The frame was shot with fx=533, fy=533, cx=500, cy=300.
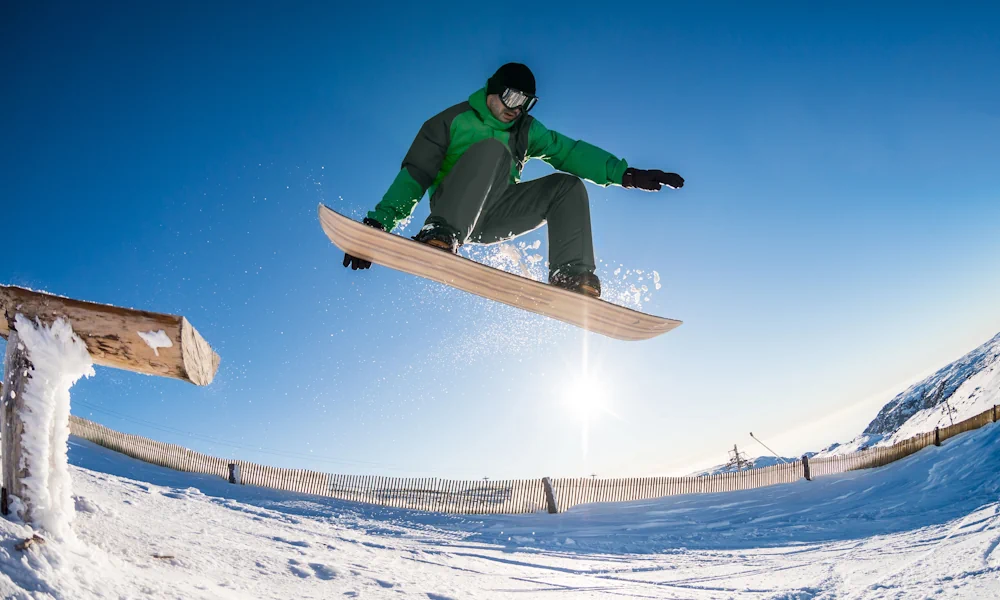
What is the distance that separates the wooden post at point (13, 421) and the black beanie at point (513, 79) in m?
2.93

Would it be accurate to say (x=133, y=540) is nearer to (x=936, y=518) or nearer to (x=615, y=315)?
(x=615, y=315)

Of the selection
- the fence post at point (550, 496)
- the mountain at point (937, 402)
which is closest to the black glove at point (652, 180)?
the fence post at point (550, 496)

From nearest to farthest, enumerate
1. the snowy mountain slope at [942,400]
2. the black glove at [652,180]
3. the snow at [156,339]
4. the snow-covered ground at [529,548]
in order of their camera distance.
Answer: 1. the snow at [156,339]
2. the snow-covered ground at [529,548]
3. the black glove at [652,180]
4. the snowy mountain slope at [942,400]

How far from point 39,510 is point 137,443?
1667 cm

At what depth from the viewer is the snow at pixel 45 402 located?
1.98 metres

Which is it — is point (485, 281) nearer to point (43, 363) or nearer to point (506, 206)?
point (506, 206)

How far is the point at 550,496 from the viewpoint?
44.5 ft

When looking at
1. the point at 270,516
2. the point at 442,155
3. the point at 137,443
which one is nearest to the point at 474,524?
the point at 270,516

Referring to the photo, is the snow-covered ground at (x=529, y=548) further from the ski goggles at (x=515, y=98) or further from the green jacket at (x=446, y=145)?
the ski goggles at (x=515, y=98)

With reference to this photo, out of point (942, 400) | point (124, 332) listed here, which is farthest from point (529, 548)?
point (942, 400)

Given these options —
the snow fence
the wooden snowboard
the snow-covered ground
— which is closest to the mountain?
the snow fence

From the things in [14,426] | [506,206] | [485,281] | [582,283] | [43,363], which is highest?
[506,206]

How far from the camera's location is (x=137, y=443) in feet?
51.4

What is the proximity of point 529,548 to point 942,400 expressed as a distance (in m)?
121
